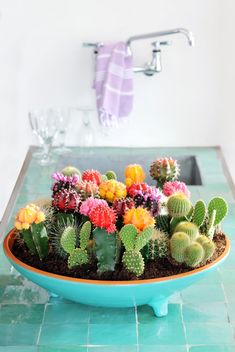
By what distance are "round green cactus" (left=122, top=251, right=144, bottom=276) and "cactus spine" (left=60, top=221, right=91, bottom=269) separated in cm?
9

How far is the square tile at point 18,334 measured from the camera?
4.45ft

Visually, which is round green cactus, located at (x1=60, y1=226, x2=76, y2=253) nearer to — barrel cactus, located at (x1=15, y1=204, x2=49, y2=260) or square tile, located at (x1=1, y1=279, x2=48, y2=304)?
barrel cactus, located at (x1=15, y1=204, x2=49, y2=260)

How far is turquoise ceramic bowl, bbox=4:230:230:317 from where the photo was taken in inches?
52.3

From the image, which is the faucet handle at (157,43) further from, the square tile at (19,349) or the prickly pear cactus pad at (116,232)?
the square tile at (19,349)

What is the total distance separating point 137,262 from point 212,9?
1.69 metres

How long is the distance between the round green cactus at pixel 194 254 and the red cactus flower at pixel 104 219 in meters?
0.16

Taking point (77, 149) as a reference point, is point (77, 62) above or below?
above

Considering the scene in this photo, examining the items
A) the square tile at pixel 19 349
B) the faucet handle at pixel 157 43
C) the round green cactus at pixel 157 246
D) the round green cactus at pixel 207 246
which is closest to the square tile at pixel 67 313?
the square tile at pixel 19 349

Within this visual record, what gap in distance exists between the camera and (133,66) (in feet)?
9.23

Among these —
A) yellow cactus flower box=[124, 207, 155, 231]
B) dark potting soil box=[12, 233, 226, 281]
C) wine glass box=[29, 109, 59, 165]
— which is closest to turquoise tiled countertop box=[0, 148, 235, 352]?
dark potting soil box=[12, 233, 226, 281]

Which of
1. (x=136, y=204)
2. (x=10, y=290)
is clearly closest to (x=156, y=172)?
(x=136, y=204)

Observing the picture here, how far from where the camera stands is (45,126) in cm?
267

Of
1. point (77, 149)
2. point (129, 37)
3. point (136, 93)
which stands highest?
point (129, 37)

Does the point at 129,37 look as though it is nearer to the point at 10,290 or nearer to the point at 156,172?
the point at 156,172
